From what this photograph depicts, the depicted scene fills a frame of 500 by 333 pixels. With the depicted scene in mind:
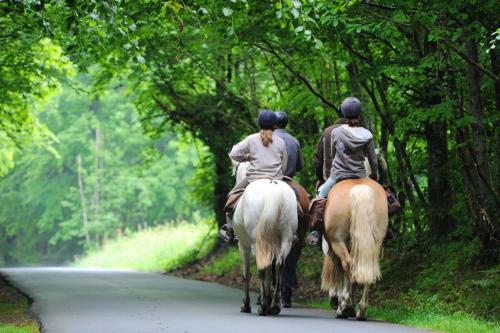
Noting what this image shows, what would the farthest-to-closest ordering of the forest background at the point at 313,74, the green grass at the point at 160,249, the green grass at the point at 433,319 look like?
the green grass at the point at 160,249
the forest background at the point at 313,74
the green grass at the point at 433,319

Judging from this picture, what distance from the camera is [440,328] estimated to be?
983 centimetres

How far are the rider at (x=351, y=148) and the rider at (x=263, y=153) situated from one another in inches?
34.4

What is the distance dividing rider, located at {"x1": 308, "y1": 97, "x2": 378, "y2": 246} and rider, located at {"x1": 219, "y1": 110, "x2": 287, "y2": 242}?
874 mm

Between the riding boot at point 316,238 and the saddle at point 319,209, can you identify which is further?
the riding boot at point 316,238

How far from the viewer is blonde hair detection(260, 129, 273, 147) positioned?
1175 cm

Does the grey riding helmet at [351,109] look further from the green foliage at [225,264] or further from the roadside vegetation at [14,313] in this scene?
the green foliage at [225,264]

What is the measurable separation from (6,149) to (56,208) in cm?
2360

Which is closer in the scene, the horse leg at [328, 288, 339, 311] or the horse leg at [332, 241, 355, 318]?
the horse leg at [332, 241, 355, 318]

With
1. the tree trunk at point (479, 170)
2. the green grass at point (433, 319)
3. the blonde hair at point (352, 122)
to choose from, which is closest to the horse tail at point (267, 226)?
the blonde hair at point (352, 122)

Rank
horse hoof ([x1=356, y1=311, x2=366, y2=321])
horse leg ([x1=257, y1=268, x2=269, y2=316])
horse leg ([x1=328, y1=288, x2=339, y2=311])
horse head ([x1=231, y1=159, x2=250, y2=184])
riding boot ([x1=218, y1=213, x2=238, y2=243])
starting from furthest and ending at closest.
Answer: horse head ([x1=231, y1=159, x2=250, y2=184]) < riding boot ([x1=218, y1=213, x2=238, y2=243]) < horse leg ([x1=328, y1=288, x2=339, y2=311]) < horse leg ([x1=257, y1=268, x2=269, y2=316]) < horse hoof ([x1=356, y1=311, x2=366, y2=321])

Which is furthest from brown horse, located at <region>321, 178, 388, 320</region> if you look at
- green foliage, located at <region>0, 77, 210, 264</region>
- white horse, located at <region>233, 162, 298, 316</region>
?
green foliage, located at <region>0, 77, 210, 264</region>

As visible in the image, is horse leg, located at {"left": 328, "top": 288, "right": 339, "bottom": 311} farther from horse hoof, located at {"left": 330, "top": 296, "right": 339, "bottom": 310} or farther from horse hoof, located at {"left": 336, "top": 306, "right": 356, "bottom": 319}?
horse hoof, located at {"left": 336, "top": 306, "right": 356, "bottom": 319}

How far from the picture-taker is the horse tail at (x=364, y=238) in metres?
10.4

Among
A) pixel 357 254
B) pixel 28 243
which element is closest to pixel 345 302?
pixel 357 254
